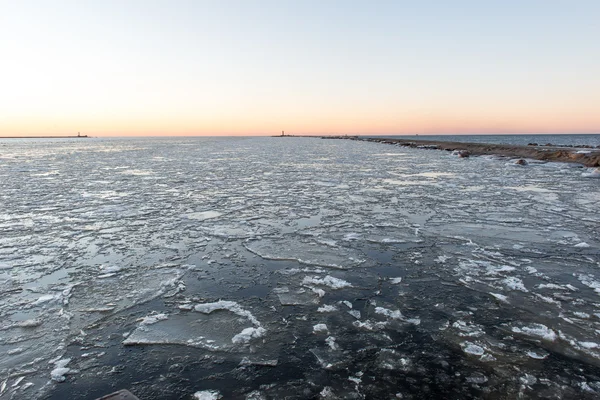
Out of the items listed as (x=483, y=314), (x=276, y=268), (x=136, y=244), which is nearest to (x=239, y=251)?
(x=276, y=268)

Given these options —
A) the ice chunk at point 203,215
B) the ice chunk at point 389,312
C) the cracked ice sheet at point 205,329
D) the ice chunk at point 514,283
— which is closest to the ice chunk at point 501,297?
the ice chunk at point 514,283

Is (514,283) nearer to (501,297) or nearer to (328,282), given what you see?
(501,297)

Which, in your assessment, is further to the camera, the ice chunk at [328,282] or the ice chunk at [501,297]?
the ice chunk at [328,282]

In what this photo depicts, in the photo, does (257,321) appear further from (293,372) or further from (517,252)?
(517,252)

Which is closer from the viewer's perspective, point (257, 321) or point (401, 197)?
point (257, 321)

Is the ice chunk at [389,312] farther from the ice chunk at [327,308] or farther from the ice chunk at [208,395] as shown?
the ice chunk at [208,395]

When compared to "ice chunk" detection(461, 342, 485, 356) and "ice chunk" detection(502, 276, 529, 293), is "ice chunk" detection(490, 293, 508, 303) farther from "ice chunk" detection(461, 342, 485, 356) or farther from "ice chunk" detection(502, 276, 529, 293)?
"ice chunk" detection(461, 342, 485, 356)

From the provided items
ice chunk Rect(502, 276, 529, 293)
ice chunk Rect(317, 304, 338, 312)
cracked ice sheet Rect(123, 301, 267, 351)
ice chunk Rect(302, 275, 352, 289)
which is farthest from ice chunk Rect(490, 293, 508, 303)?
cracked ice sheet Rect(123, 301, 267, 351)

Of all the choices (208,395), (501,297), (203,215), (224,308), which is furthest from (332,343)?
(203,215)
